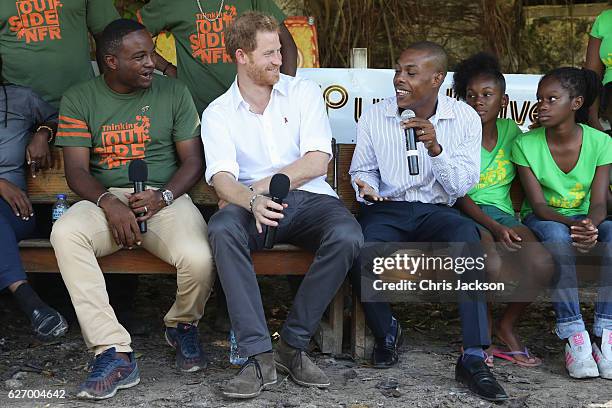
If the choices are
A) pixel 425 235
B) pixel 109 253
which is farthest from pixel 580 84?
pixel 109 253

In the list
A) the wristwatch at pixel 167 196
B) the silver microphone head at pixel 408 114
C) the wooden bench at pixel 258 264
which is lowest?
the wooden bench at pixel 258 264

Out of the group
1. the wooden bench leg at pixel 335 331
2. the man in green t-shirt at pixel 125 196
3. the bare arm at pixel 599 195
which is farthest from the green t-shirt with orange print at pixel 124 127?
the bare arm at pixel 599 195

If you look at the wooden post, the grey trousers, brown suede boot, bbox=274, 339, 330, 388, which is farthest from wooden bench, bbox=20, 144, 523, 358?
the wooden post

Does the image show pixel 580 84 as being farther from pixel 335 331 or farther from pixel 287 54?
pixel 335 331

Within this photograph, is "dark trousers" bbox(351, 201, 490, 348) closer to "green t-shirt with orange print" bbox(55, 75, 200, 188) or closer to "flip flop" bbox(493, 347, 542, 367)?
"flip flop" bbox(493, 347, 542, 367)

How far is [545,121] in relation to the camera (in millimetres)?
4898

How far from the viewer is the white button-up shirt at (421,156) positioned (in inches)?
186

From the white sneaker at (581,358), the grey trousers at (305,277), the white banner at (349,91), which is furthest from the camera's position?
the white banner at (349,91)

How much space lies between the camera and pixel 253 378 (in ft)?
13.7

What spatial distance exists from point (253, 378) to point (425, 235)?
1.19 meters

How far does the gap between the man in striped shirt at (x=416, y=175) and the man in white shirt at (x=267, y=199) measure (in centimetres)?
27

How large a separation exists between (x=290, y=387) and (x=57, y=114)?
2.10 meters

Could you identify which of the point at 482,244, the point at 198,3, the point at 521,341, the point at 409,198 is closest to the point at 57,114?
the point at 198,3

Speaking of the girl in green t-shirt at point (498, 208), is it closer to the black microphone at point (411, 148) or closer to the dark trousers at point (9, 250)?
the black microphone at point (411, 148)
